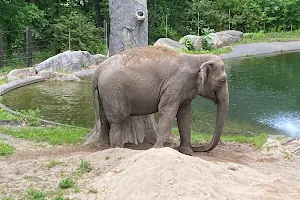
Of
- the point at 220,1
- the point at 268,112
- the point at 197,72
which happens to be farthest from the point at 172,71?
the point at 220,1

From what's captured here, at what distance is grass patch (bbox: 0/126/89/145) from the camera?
10.4 meters

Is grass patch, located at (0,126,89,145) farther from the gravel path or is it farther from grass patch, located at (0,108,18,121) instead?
the gravel path

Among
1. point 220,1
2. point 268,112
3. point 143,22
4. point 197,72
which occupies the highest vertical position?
point 220,1

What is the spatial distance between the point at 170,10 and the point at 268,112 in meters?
20.4

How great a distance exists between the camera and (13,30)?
24.2 metres

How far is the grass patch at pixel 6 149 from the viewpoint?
9.14m

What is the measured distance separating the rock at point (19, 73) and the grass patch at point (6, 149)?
9.24 metres

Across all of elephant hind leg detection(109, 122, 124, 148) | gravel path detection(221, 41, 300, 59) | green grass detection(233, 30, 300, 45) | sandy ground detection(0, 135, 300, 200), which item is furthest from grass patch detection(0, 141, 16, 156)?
green grass detection(233, 30, 300, 45)

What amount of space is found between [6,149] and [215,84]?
12.3 ft

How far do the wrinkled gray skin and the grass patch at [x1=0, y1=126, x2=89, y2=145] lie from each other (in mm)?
1610

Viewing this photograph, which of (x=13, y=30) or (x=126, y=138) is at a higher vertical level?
(x=13, y=30)

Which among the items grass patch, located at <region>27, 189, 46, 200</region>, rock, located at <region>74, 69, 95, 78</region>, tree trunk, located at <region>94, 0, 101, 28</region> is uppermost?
tree trunk, located at <region>94, 0, 101, 28</region>

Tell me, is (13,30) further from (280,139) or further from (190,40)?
(280,139)

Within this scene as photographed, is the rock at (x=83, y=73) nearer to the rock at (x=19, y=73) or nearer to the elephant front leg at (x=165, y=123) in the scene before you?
the rock at (x=19, y=73)
